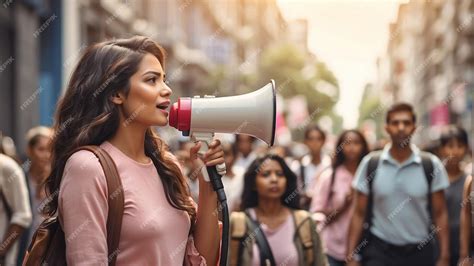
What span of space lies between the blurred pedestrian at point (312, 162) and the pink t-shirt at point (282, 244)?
4194 mm

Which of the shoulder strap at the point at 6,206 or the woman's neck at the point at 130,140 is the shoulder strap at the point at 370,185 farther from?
the woman's neck at the point at 130,140

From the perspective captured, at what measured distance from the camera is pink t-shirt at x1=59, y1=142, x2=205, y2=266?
274 cm

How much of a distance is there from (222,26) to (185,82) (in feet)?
46.8

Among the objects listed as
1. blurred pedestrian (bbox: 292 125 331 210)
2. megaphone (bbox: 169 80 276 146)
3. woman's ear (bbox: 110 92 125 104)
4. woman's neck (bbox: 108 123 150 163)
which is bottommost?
blurred pedestrian (bbox: 292 125 331 210)

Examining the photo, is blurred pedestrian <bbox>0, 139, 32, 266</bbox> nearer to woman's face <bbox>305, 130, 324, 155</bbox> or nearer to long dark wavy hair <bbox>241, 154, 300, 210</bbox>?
long dark wavy hair <bbox>241, 154, 300, 210</bbox>

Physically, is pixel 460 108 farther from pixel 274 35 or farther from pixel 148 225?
pixel 274 35

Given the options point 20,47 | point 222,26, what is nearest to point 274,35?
point 222,26

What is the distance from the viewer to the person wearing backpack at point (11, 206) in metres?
5.88

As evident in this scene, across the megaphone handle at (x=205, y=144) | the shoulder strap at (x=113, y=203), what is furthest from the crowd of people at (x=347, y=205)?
the shoulder strap at (x=113, y=203)

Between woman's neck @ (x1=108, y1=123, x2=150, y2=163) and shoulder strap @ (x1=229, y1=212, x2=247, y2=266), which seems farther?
shoulder strap @ (x1=229, y1=212, x2=247, y2=266)

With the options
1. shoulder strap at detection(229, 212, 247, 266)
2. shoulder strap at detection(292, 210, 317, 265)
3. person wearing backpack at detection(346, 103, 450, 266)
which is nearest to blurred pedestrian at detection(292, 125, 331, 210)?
person wearing backpack at detection(346, 103, 450, 266)

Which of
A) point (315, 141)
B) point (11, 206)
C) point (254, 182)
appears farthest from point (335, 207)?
point (11, 206)

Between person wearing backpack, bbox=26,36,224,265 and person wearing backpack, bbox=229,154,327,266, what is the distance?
2567mm

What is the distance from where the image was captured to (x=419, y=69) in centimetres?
8012
